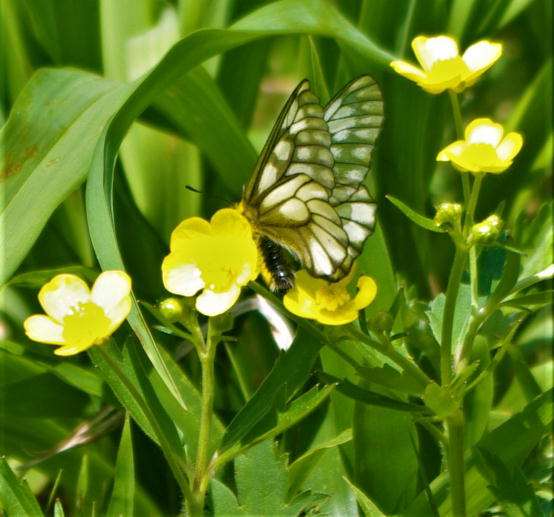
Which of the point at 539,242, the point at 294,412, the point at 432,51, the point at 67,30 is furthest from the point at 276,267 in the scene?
the point at 67,30

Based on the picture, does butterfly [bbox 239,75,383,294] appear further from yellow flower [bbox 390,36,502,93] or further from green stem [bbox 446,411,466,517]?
green stem [bbox 446,411,466,517]

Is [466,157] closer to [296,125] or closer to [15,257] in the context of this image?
[296,125]

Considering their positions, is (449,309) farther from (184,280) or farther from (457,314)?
(184,280)

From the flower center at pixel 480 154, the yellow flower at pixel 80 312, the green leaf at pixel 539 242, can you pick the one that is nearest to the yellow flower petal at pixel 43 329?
the yellow flower at pixel 80 312

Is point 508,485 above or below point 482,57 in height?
below

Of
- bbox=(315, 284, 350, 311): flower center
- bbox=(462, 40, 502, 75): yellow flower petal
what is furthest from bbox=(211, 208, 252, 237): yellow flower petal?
bbox=(462, 40, 502, 75): yellow flower petal

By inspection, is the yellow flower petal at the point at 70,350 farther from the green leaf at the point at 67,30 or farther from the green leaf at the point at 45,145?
the green leaf at the point at 67,30
